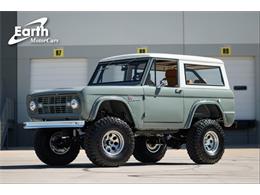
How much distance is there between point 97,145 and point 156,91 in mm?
1813

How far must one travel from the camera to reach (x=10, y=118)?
26.8 meters

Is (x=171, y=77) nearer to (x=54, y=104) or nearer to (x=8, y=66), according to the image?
(x=54, y=104)

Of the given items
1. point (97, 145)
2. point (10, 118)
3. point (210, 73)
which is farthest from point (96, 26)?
point (97, 145)

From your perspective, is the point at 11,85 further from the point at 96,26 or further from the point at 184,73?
the point at 184,73

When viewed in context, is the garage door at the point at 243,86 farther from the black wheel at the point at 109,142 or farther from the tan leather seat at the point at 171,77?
the black wheel at the point at 109,142

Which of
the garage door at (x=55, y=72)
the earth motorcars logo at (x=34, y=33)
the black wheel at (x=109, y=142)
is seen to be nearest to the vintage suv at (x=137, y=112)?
the black wheel at (x=109, y=142)

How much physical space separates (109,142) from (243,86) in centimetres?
1609

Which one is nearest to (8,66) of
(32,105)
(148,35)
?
(148,35)

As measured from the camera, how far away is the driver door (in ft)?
40.7

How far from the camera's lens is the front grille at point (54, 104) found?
11.7m

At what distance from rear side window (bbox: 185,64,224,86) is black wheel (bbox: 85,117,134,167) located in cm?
217

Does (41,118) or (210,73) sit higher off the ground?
(210,73)

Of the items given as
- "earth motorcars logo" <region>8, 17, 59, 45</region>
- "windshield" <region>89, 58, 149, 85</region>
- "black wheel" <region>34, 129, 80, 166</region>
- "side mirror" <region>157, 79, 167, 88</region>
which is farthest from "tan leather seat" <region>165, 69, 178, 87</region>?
"earth motorcars logo" <region>8, 17, 59, 45</region>
